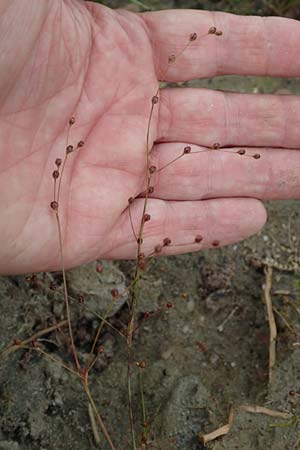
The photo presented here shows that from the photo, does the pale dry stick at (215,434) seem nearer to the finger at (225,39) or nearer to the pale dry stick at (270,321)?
the pale dry stick at (270,321)

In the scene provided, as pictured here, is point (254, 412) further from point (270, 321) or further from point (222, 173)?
point (222, 173)

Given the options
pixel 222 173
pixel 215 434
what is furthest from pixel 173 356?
pixel 222 173

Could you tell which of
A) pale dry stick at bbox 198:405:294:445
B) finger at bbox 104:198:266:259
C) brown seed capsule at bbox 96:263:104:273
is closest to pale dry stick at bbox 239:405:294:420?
pale dry stick at bbox 198:405:294:445

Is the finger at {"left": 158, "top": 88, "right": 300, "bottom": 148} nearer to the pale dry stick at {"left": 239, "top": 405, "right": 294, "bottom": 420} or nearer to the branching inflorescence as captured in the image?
the branching inflorescence

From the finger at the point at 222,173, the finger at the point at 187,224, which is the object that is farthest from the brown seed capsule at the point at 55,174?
the finger at the point at 222,173

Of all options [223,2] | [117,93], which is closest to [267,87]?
[223,2]

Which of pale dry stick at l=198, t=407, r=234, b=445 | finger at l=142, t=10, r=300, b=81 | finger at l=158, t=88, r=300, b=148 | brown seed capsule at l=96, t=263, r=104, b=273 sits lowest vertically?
pale dry stick at l=198, t=407, r=234, b=445

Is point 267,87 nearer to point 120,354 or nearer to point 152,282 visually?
point 152,282
